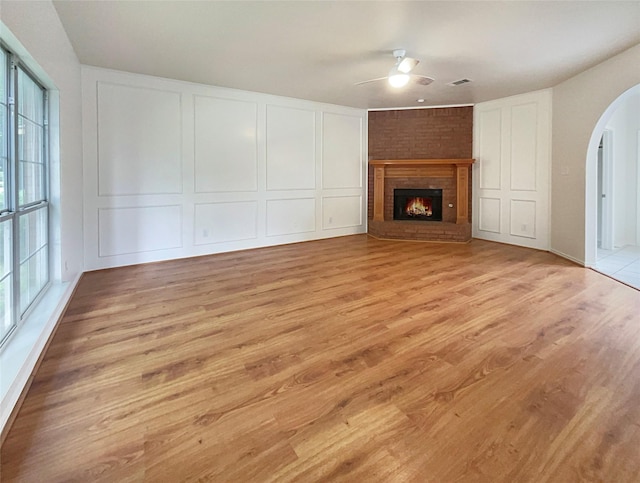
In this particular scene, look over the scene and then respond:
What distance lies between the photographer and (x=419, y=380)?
2.04 meters

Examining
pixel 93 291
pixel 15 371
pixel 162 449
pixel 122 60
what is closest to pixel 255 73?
pixel 122 60

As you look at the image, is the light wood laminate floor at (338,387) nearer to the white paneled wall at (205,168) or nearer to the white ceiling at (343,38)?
the white paneled wall at (205,168)

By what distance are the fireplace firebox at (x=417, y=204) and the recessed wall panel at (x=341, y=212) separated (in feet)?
2.49

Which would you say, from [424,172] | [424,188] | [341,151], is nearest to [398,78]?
[341,151]

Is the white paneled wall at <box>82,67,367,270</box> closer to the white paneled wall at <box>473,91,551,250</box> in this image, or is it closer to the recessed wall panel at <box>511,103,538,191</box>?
the white paneled wall at <box>473,91,551,250</box>

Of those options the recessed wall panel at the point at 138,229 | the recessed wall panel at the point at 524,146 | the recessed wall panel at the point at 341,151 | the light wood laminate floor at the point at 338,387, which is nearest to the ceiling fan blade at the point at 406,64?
the light wood laminate floor at the point at 338,387

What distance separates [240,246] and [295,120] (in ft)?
7.73

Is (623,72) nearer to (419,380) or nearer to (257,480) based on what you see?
(419,380)

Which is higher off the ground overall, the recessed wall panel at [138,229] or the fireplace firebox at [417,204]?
the fireplace firebox at [417,204]

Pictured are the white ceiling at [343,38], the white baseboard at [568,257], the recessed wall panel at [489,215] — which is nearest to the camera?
the white ceiling at [343,38]

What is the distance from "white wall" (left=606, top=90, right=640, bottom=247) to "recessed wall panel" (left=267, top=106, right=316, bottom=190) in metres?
4.85

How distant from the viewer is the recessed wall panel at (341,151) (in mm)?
Answer: 6688

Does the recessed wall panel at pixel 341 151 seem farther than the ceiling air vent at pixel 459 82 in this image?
Yes

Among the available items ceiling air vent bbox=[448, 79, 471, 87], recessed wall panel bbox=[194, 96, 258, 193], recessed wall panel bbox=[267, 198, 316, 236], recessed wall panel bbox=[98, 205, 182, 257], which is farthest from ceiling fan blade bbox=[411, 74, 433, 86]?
recessed wall panel bbox=[98, 205, 182, 257]
